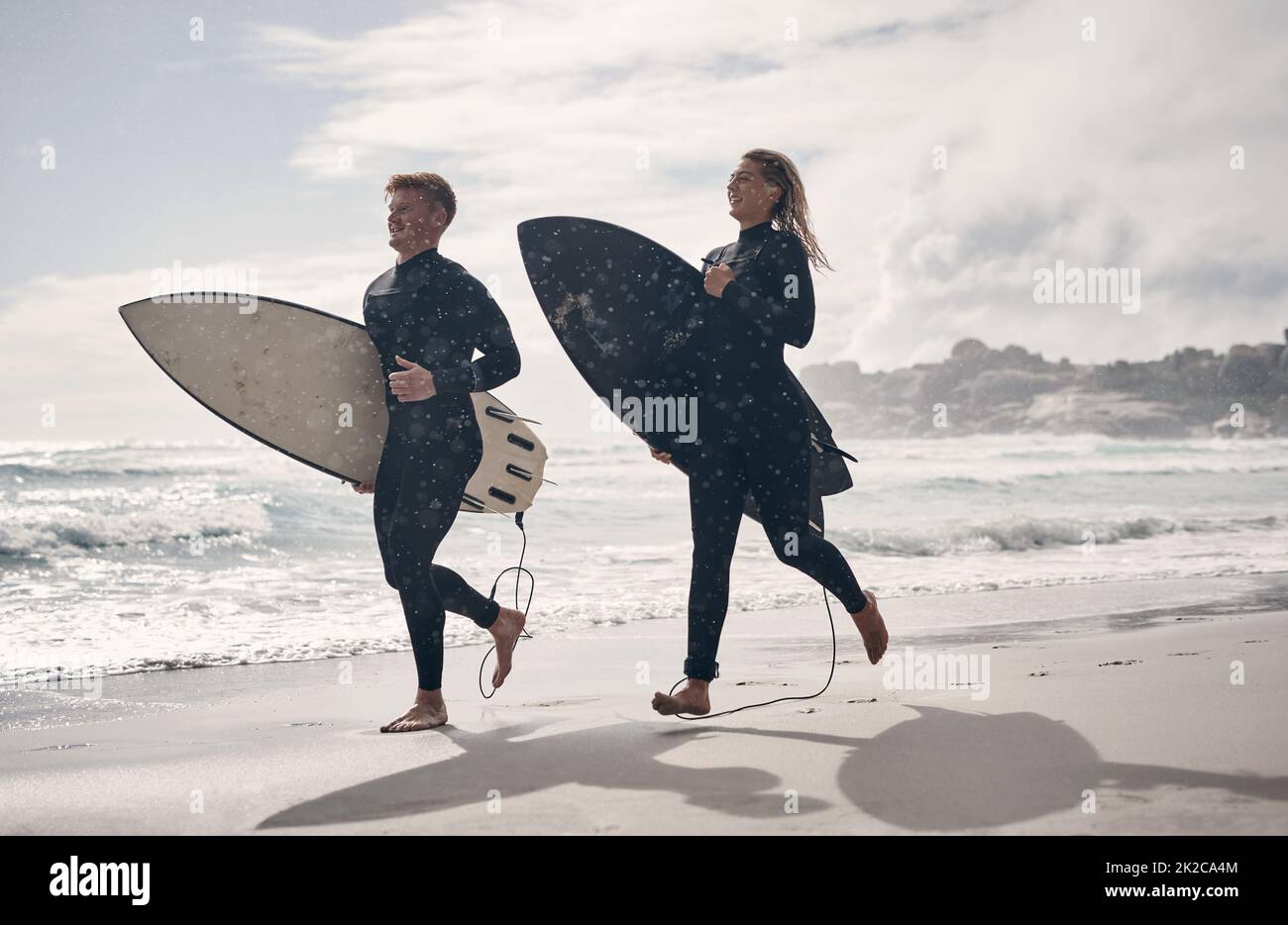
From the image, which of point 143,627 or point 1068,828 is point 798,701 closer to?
point 1068,828

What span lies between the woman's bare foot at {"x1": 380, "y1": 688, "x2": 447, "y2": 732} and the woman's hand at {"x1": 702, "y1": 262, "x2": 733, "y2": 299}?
1.42 meters

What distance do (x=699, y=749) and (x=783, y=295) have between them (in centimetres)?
127

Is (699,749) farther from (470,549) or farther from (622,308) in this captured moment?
(470,549)

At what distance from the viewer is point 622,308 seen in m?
3.46

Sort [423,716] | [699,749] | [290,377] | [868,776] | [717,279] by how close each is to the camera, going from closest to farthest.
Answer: [868,776] < [699,749] < [717,279] < [423,716] < [290,377]

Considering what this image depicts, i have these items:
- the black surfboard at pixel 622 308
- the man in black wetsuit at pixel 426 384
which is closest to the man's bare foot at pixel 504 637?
the man in black wetsuit at pixel 426 384

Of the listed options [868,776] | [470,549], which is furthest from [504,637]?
[470,549]

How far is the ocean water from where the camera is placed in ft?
18.7

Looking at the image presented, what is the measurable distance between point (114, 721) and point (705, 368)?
7.53 ft

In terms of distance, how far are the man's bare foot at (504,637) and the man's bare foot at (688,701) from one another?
0.60 meters

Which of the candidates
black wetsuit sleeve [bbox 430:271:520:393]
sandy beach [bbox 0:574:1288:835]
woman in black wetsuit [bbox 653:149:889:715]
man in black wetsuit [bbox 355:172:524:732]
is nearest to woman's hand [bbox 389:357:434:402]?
man in black wetsuit [bbox 355:172:524:732]

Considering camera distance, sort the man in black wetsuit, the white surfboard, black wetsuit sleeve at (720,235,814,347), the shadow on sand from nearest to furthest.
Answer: the shadow on sand < black wetsuit sleeve at (720,235,814,347) < the man in black wetsuit < the white surfboard

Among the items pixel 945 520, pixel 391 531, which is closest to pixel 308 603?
pixel 391 531

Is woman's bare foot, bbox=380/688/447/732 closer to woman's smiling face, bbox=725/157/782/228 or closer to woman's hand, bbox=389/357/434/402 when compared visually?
woman's hand, bbox=389/357/434/402
